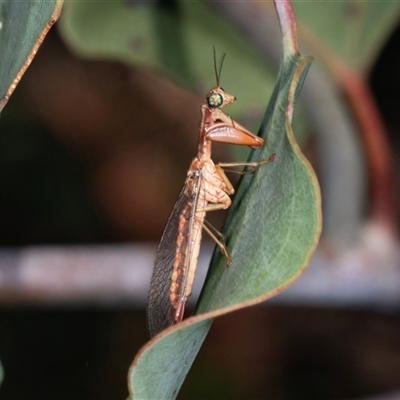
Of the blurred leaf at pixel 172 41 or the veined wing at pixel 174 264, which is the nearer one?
the veined wing at pixel 174 264

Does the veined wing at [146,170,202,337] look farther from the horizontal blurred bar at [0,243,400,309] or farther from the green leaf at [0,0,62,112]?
the green leaf at [0,0,62,112]

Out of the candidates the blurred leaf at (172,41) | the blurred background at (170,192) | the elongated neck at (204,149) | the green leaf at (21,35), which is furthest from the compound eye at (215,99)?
the green leaf at (21,35)

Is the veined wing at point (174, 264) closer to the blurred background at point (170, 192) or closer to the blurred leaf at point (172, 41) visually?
the blurred background at point (170, 192)

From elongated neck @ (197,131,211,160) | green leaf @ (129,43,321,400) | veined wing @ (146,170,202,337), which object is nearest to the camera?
green leaf @ (129,43,321,400)

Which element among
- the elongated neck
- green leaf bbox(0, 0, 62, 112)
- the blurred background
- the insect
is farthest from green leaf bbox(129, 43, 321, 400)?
the blurred background

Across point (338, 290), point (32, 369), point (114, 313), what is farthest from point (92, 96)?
point (338, 290)

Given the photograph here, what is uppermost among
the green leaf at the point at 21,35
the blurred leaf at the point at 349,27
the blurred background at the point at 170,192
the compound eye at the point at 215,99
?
the blurred leaf at the point at 349,27
